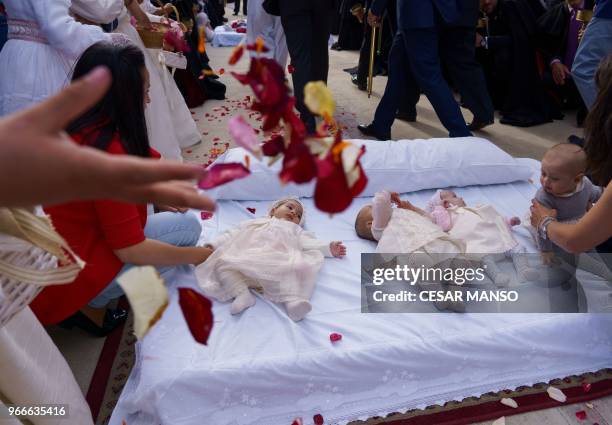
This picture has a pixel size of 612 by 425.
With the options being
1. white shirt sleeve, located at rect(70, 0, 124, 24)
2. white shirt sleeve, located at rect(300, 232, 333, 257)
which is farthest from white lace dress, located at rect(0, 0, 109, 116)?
white shirt sleeve, located at rect(300, 232, 333, 257)

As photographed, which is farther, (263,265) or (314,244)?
(314,244)

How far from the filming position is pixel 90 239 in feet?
4.48

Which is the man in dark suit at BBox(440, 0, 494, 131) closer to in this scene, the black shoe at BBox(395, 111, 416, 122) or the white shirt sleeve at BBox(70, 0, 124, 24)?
the black shoe at BBox(395, 111, 416, 122)

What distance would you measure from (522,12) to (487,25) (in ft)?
0.97

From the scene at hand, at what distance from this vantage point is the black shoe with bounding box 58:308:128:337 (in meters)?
1.72

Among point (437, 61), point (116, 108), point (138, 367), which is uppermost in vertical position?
point (116, 108)

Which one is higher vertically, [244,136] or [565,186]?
[244,136]

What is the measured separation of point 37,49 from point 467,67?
283cm

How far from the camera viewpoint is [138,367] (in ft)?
4.74

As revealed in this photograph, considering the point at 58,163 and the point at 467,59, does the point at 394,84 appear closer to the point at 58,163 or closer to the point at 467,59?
the point at 467,59

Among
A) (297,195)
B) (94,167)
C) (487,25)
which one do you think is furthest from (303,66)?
(94,167)

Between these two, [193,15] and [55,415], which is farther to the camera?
[193,15]

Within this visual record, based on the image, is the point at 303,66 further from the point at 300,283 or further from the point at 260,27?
the point at 300,283

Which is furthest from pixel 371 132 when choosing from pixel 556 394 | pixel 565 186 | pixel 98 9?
pixel 556 394
